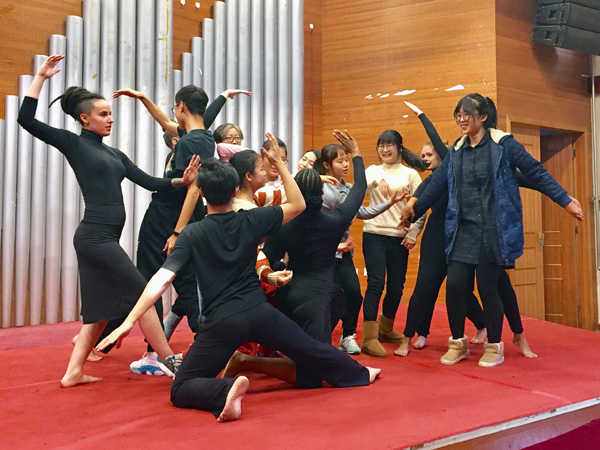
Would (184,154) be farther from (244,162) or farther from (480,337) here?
(480,337)

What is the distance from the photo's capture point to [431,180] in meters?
3.47

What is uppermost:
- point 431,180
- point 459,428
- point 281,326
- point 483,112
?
point 483,112

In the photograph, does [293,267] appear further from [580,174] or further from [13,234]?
[580,174]

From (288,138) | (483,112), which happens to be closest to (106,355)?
(483,112)

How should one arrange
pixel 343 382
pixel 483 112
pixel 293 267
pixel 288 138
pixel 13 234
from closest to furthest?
pixel 343 382
pixel 293 267
pixel 483 112
pixel 13 234
pixel 288 138

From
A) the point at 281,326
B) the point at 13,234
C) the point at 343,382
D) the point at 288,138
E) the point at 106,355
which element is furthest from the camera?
the point at 288,138

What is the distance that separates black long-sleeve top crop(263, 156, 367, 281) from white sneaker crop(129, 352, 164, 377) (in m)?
0.78

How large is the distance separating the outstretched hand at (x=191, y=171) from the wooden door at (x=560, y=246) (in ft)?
15.2

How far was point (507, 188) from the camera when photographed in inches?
126

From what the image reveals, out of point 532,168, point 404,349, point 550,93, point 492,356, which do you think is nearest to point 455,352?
point 492,356

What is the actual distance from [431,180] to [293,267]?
3.46 feet

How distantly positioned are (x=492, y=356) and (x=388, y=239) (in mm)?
917

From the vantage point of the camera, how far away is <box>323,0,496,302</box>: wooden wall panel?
5562mm

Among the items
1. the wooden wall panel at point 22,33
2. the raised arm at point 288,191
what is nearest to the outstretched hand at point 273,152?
the raised arm at point 288,191
